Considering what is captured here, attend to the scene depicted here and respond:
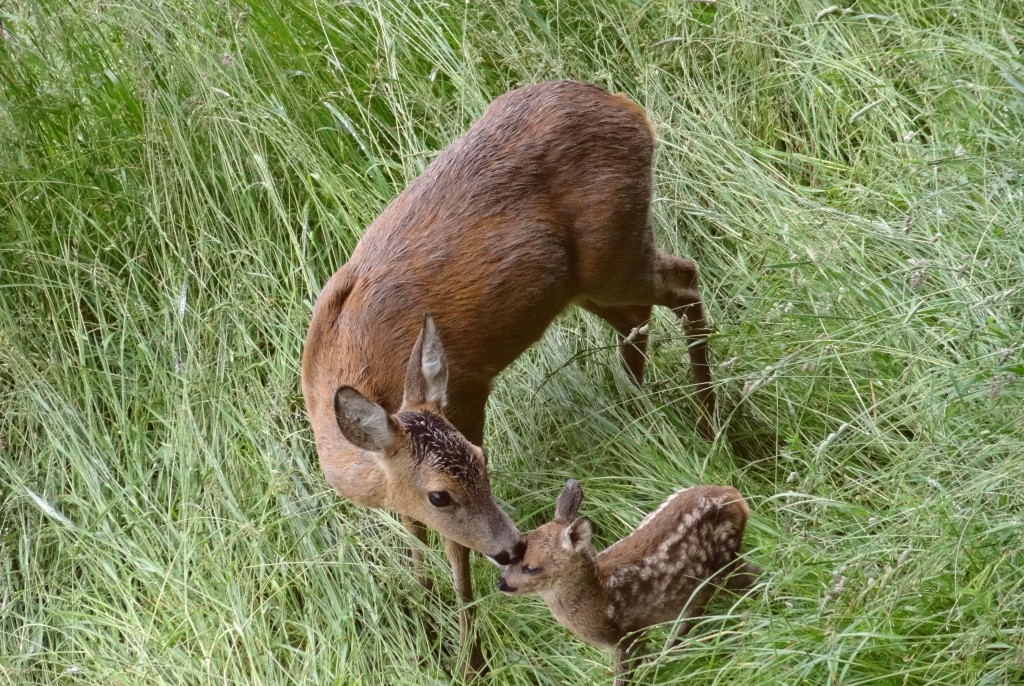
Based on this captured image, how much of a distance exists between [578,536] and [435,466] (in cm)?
50

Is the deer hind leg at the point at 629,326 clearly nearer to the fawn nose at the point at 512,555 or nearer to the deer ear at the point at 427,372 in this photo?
the deer ear at the point at 427,372

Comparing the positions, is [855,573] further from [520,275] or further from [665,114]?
[665,114]

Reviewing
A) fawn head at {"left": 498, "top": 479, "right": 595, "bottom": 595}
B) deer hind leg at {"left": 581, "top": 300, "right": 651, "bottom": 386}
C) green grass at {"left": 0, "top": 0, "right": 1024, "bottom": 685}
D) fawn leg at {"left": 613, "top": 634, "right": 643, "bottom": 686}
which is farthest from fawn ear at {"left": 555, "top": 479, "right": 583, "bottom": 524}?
deer hind leg at {"left": 581, "top": 300, "right": 651, "bottom": 386}

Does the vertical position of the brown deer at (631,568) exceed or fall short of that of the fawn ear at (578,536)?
it falls short

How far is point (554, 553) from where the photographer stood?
394 cm

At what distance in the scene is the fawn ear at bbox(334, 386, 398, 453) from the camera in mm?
3834

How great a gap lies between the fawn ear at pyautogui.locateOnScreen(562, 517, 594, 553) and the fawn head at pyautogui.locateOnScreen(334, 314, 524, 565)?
7.5 inches

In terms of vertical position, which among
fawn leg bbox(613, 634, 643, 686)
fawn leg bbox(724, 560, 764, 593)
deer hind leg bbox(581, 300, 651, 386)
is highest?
deer hind leg bbox(581, 300, 651, 386)

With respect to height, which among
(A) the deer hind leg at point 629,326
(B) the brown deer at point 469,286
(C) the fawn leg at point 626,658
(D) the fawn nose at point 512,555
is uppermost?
(B) the brown deer at point 469,286

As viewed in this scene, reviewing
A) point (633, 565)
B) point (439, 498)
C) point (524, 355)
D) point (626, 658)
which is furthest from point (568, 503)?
point (524, 355)

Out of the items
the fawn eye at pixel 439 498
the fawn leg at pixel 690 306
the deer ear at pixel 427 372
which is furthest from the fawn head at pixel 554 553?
the fawn leg at pixel 690 306

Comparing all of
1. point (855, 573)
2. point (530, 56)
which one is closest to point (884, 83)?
point (530, 56)

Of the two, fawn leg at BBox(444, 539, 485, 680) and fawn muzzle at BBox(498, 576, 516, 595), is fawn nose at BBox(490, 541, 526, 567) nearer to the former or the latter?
fawn muzzle at BBox(498, 576, 516, 595)

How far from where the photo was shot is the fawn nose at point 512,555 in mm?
4012
